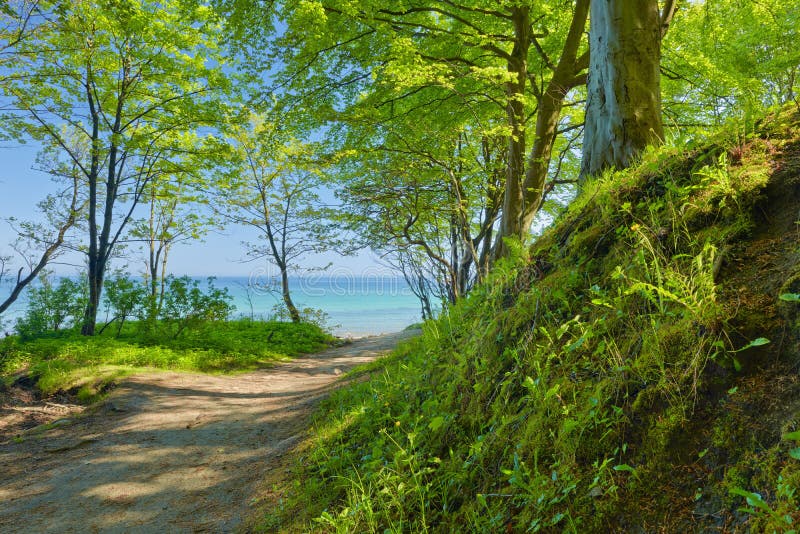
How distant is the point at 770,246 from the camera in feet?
6.18

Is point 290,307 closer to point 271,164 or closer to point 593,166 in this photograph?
point 271,164

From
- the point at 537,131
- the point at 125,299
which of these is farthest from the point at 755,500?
the point at 125,299

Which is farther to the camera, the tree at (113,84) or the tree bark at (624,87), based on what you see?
the tree at (113,84)

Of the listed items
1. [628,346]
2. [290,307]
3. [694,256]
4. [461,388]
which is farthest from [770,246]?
[290,307]

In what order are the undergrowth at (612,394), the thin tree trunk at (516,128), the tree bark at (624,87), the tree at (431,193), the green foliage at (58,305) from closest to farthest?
the undergrowth at (612,394)
the tree bark at (624,87)
the thin tree trunk at (516,128)
the tree at (431,193)
the green foliage at (58,305)

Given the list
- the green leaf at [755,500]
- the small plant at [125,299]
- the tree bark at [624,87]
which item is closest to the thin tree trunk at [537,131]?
the tree bark at [624,87]

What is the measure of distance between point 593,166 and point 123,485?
5443 mm

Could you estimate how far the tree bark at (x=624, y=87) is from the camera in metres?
3.60

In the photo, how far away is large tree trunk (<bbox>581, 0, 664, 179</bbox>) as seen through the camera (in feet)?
11.8

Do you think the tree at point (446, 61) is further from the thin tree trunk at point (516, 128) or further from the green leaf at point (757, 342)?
the green leaf at point (757, 342)

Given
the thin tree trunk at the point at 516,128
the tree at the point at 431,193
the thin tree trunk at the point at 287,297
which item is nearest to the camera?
the thin tree trunk at the point at 516,128

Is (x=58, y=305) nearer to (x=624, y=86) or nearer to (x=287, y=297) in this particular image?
(x=287, y=297)

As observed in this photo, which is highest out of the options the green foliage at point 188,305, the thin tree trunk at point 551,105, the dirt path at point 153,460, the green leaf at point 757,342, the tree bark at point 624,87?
the thin tree trunk at point 551,105

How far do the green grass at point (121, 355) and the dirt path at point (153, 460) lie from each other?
3.26 ft
